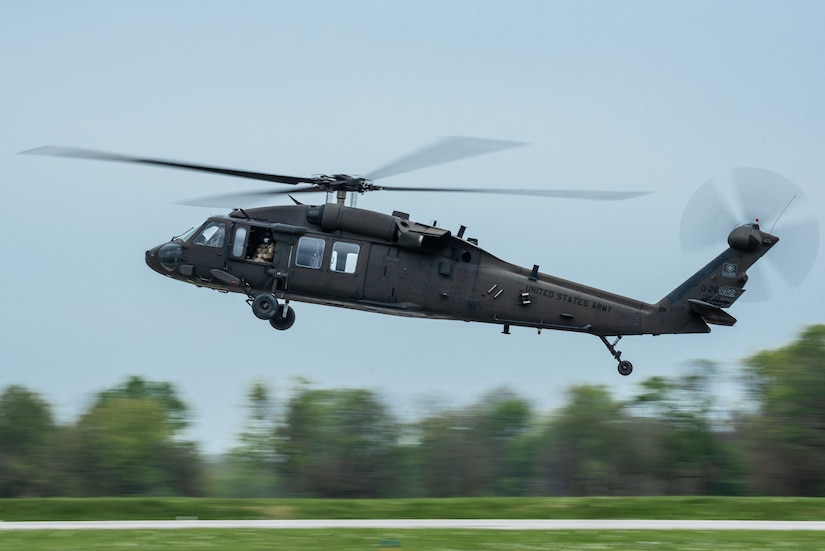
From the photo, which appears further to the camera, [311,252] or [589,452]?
[589,452]

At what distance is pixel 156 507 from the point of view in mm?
33812

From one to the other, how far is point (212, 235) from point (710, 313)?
12.6 m

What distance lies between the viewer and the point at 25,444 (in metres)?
65.4

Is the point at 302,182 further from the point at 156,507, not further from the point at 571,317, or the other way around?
the point at 156,507

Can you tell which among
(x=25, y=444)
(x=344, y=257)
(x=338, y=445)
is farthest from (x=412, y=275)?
(x=25, y=444)

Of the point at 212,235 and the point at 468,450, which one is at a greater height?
the point at 212,235

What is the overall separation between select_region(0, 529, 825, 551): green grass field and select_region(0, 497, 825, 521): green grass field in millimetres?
5978

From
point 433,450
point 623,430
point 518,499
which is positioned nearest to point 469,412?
point 433,450

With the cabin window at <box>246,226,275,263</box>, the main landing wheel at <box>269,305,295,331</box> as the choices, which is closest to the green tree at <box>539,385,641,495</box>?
the main landing wheel at <box>269,305,295,331</box>

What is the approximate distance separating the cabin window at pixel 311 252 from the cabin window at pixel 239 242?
5.13ft

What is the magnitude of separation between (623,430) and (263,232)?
36959mm

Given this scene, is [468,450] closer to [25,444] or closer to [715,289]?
[25,444]

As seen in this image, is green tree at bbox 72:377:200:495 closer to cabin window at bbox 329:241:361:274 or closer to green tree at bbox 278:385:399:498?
green tree at bbox 278:385:399:498

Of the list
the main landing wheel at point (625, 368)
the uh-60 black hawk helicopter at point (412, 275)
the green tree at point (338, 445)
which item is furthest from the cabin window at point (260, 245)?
the green tree at point (338, 445)
